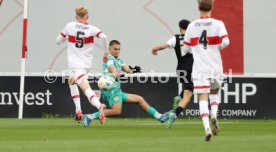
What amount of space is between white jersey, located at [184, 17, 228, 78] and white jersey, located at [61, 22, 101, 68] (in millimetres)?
3855

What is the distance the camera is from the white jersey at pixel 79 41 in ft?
49.9

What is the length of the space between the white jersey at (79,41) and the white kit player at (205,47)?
3862 mm

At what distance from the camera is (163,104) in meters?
20.2

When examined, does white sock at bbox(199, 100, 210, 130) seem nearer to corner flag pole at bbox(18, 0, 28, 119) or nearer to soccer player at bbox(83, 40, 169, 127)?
soccer player at bbox(83, 40, 169, 127)

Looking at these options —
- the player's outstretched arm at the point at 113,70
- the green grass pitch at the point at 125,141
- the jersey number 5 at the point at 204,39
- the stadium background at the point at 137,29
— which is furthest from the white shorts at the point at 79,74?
the stadium background at the point at 137,29

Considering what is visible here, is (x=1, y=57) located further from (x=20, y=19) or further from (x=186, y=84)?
(x=186, y=84)

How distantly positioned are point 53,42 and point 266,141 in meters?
12.1

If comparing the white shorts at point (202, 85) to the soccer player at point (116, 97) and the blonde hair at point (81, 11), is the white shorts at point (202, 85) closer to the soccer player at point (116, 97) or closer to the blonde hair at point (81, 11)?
the soccer player at point (116, 97)

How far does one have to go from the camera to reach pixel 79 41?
15.4 meters


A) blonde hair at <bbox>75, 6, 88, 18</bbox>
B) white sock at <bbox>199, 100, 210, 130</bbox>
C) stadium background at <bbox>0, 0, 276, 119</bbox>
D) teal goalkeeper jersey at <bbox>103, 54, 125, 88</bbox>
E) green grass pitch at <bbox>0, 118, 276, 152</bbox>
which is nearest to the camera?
green grass pitch at <bbox>0, 118, 276, 152</bbox>

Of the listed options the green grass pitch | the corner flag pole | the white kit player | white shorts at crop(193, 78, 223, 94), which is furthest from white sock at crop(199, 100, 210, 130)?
the corner flag pole

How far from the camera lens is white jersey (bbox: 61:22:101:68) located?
15203 mm

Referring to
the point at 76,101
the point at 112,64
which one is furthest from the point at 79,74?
the point at 76,101

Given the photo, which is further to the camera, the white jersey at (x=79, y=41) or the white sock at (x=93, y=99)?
the white jersey at (x=79, y=41)
